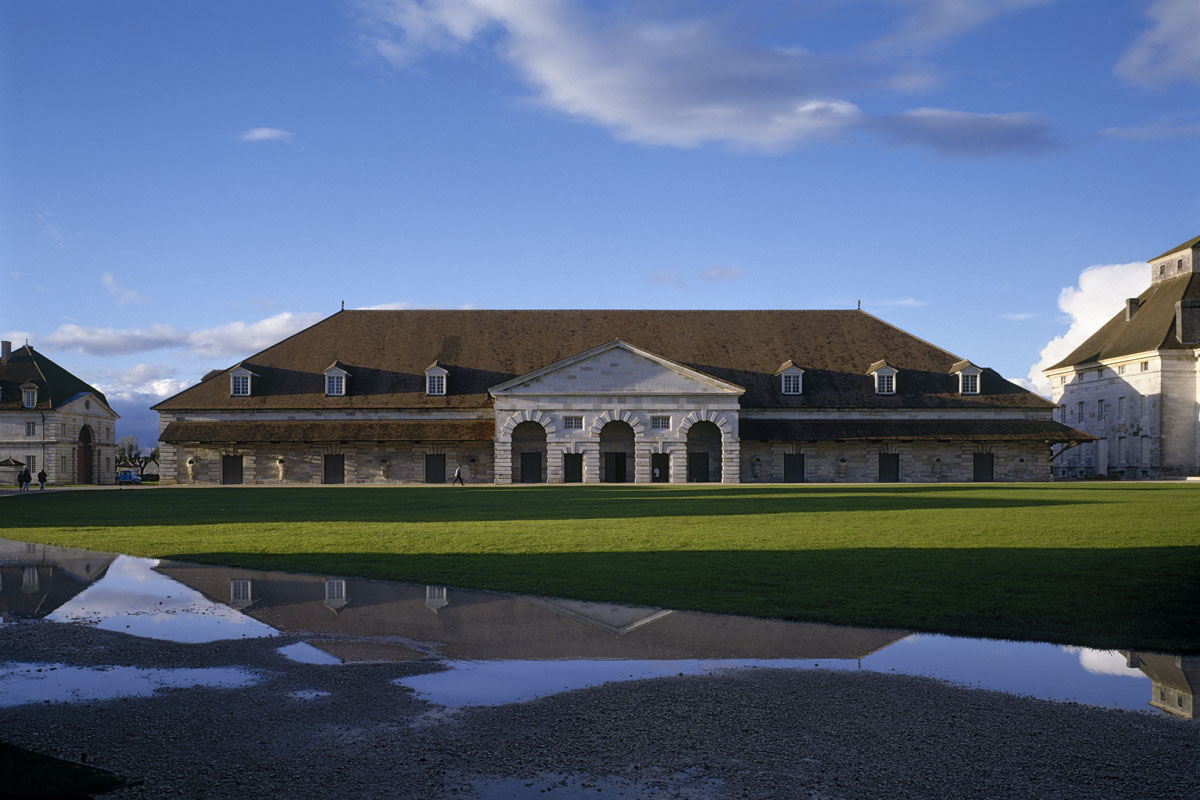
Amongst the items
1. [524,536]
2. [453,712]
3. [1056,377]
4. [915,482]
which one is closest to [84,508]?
[524,536]

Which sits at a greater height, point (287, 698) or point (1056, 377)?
point (1056, 377)

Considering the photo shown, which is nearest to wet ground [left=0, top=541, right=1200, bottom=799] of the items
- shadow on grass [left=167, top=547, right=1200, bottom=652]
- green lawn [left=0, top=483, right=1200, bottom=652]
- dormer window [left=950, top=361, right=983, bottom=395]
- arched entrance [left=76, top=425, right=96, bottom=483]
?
shadow on grass [left=167, top=547, right=1200, bottom=652]

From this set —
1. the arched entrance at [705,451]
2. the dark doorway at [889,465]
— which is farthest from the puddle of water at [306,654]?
the dark doorway at [889,465]

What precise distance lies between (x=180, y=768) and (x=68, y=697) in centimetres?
198

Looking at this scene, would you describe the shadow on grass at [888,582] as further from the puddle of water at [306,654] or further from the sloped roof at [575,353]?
the sloped roof at [575,353]

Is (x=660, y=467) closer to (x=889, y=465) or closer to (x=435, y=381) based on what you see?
(x=889, y=465)

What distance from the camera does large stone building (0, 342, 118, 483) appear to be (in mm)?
61875

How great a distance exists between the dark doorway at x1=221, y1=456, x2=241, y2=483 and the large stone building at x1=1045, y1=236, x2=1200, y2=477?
46338mm

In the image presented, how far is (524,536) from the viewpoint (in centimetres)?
1831

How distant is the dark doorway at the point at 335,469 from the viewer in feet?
163

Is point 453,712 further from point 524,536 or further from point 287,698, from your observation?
point 524,536

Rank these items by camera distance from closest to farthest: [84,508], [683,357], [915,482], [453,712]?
[453,712] < [84,508] < [915,482] < [683,357]

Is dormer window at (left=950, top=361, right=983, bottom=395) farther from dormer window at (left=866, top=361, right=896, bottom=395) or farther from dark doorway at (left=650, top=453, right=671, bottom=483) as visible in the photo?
dark doorway at (left=650, top=453, right=671, bottom=483)

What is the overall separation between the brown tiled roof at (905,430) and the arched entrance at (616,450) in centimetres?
577
